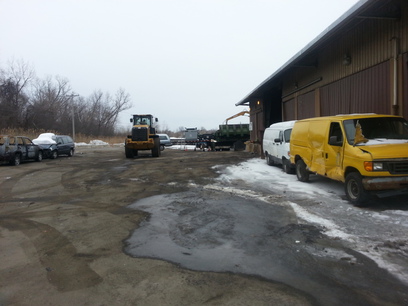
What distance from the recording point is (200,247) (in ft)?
16.4

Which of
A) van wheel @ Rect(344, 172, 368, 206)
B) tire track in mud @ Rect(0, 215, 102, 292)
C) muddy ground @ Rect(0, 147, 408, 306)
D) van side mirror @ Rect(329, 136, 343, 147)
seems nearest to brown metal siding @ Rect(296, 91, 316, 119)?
van side mirror @ Rect(329, 136, 343, 147)

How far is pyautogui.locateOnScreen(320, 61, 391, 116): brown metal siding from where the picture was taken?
10.6m

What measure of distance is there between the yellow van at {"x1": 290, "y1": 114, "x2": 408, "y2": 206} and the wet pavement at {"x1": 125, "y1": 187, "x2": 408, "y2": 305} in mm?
1651

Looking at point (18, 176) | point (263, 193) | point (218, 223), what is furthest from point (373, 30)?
point (18, 176)

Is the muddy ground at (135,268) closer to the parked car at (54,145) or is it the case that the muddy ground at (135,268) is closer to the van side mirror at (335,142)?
the van side mirror at (335,142)

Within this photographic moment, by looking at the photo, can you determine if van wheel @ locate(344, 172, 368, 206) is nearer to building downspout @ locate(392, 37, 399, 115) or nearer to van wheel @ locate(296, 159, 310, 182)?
van wheel @ locate(296, 159, 310, 182)

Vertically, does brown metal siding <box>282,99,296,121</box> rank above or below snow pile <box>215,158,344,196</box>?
above

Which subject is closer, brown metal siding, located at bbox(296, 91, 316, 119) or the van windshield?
the van windshield

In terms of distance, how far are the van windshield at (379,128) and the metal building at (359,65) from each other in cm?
179

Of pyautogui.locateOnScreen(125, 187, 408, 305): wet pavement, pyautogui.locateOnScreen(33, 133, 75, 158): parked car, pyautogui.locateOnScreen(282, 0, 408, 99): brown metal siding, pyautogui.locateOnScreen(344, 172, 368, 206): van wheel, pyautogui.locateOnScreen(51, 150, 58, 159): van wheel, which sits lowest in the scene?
pyautogui.locateOnScreen(125, 187, 408, 305): wet pavement

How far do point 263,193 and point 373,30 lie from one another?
274 inches

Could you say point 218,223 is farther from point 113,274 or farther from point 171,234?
point 113,274

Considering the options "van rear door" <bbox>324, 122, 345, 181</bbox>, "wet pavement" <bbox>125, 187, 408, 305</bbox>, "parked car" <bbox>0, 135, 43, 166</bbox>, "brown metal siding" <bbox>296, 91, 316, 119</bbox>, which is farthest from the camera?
"parked car" <bbox>0, 135, 43, 166</bbox>

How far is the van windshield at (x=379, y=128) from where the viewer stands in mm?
7902
